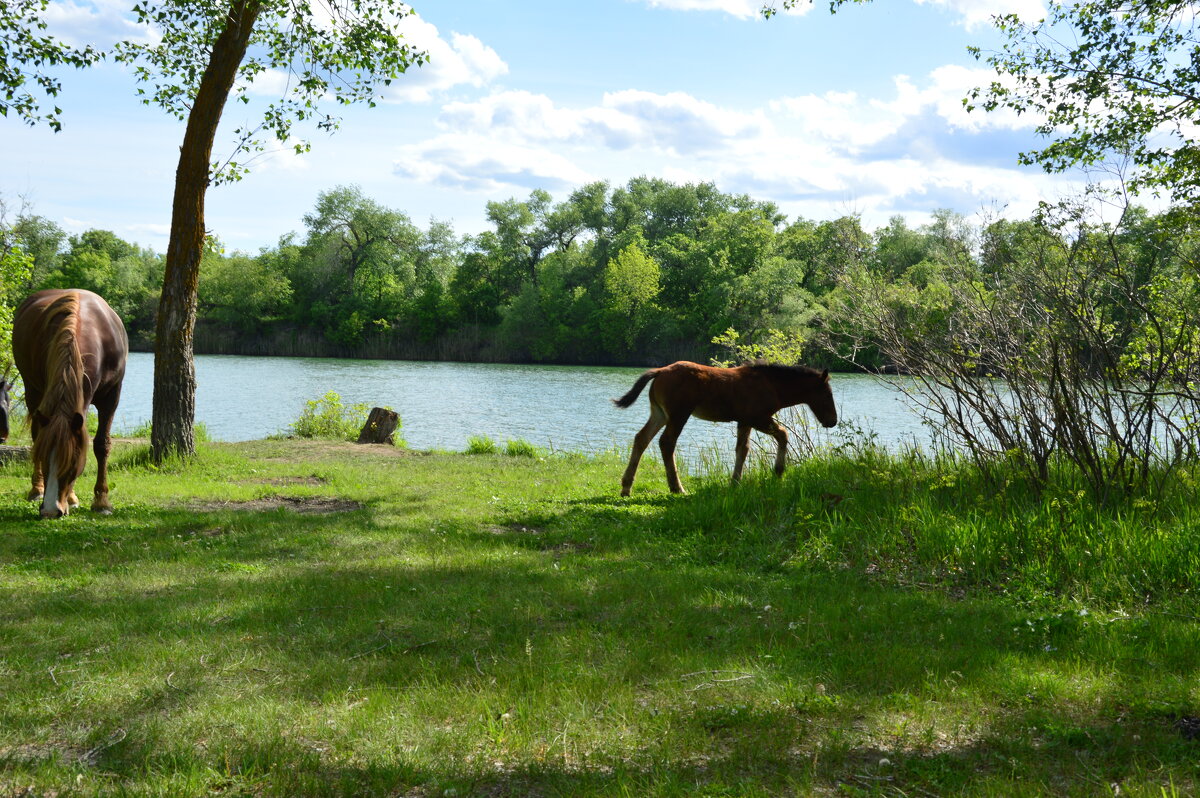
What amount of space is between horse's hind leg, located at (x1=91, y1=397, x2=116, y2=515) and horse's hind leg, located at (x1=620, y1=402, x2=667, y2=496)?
20.1ft

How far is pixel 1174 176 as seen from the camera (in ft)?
42.0

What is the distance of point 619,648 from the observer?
16.3 feet

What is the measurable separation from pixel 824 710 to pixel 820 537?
12.7ft

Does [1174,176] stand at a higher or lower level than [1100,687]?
higher

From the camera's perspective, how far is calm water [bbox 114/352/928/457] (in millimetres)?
24672

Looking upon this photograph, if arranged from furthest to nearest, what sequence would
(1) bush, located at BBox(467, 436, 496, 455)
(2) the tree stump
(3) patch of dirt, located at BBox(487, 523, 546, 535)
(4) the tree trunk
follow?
1. (2) the tree stump
2. (1) bush, located at BBox(467, 436, 496, 455)
3. (4) the tree trunk
4. (3) patch of dirt, located at BBox(487, 523, 546, 535)

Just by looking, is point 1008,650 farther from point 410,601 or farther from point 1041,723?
point 410,601

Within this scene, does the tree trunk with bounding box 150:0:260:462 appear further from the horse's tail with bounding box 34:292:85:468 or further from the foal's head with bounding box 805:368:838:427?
the foal's head with bounding box 805:368:838:427

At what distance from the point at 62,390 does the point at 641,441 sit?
6.74 meters

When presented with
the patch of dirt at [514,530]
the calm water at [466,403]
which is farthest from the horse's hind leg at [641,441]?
the calm water at [466,403]

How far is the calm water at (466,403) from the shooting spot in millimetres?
24672

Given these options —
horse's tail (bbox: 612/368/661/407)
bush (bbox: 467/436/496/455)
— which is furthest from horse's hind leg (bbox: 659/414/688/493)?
bush (bbox: 467/436/496/455)

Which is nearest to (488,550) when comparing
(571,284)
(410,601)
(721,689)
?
(410,601)

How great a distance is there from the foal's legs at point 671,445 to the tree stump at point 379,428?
30.1ft
